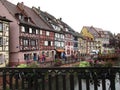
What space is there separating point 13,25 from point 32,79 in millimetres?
32703

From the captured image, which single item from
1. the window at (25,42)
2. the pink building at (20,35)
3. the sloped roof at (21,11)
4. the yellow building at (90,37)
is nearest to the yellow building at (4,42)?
the pink building at (20,35)

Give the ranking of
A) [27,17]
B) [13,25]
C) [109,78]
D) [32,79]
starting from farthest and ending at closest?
[27,17], [13,25], [32,79], [109,78]

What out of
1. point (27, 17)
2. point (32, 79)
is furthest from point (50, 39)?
point (32, 79)

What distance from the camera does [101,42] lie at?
109125 mm

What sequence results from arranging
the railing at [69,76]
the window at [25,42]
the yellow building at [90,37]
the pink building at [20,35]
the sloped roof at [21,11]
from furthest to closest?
the yellow building at [90,37] → the window at [25,42] → the sloped roof at [21,11] → the pink building at [20,35] → the railing at [69,76]

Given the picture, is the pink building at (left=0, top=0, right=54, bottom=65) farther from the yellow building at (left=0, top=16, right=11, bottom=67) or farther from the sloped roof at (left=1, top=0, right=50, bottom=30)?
A: the yellow building at (left=0, top=16, right=11, bottom=67)

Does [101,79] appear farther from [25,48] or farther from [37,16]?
[37,16]

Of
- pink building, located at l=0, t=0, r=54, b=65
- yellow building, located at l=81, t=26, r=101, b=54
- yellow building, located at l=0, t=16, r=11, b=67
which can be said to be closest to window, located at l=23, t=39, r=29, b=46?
pink building, located at l=0, t=0, r=54, b=65

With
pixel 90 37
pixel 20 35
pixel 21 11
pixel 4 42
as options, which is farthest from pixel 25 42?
pixel 90 37

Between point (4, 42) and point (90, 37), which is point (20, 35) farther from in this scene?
point (90, 37)

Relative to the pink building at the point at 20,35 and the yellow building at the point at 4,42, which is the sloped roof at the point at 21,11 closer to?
the pink building at the point at 20,35

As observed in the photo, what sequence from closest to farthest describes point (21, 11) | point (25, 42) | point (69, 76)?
point (69, 76), point (25, 42), point (21, 11)

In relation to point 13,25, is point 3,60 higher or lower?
lower

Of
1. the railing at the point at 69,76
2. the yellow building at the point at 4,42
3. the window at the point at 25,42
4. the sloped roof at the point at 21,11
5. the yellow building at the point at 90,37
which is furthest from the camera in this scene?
the yellow building at the point at 90,37
